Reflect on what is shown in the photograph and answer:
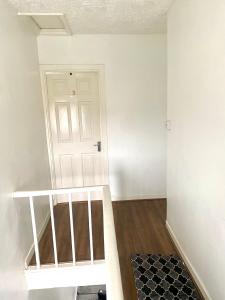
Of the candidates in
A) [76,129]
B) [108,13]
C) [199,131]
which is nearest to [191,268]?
[199,131]

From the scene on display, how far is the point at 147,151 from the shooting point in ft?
12.1

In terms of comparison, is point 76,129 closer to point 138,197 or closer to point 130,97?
point 130,97

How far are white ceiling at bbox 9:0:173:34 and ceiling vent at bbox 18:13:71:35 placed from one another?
2.8 inches

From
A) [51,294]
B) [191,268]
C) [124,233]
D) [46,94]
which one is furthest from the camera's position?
[46,94]

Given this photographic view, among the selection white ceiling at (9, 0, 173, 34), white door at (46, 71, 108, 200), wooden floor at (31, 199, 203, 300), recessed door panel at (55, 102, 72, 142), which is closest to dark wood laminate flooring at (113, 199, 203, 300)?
wooden floor at (31, 199, 203, 300)

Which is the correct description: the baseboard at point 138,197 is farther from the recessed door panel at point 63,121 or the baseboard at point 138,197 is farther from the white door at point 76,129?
the recessed door panel at point 63,121

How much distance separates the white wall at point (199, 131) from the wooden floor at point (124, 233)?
0.41 metres

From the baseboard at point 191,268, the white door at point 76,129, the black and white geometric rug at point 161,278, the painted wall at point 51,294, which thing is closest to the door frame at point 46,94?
the white door at point 76,129

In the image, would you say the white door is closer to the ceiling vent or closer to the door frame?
the door frame

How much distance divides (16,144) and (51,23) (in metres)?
1.77

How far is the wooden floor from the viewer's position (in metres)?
2.27

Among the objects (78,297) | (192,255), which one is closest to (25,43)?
(192,255)

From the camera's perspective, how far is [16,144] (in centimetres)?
214

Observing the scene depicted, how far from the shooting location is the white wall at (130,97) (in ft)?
10.9
